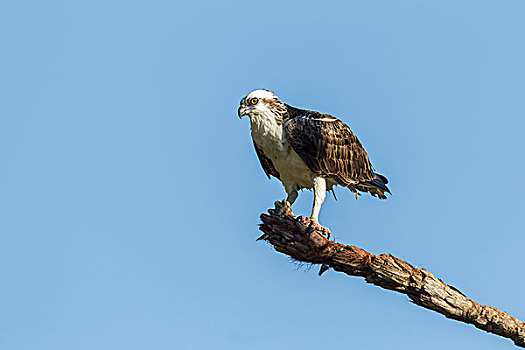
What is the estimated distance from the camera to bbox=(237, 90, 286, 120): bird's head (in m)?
13.9

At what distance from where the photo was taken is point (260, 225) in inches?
456

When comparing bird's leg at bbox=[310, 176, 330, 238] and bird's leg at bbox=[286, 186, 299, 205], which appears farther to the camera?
bird's leg at bbox=[286, 186, 299, 205]

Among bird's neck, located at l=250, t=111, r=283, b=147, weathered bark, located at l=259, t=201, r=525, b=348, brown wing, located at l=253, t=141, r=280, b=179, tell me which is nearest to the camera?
weathered bark, located at l=259, t=201, r=525, b=348

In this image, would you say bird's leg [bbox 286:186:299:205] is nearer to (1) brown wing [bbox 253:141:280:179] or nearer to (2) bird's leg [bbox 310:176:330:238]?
(1) brown wing [bbox 253:141:280:179]

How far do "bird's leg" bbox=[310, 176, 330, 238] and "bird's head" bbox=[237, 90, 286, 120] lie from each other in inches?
54.9

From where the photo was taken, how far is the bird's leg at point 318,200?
42.7 feet

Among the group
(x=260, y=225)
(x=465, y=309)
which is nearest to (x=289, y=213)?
(x=260, y=225)

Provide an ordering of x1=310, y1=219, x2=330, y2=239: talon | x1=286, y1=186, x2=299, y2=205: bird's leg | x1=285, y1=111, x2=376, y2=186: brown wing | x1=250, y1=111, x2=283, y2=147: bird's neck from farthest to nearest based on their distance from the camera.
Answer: x1=286, y1=186, x2=299, y2=205: bird's leg
x1=250, y1=111, x2=283, y2=147: bird's neck
x1=285, y1=111, x2=376, y2=186: brown wing
x1=310, y1=219, x2=330, y2=239: talon

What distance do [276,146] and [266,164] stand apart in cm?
83

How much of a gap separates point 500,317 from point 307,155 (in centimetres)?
471

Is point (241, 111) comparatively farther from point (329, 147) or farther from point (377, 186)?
Answer: point (377, 186)

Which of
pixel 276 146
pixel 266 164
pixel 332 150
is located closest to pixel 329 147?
pixel 332 150

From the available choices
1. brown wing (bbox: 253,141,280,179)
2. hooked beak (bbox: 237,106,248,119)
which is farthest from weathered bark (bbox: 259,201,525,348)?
brown wing (bbox: 253,141,280,179)

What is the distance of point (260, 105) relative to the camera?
13.9 metres
